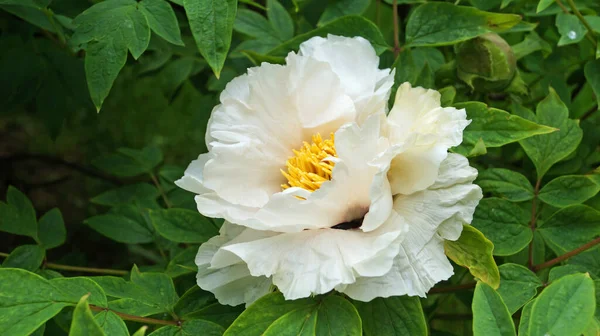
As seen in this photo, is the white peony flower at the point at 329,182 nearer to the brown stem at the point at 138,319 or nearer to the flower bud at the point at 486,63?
the brown stem at the point at 138,319

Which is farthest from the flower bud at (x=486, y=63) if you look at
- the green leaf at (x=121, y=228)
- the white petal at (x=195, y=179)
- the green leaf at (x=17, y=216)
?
the green leaf at (x=17, y=216)

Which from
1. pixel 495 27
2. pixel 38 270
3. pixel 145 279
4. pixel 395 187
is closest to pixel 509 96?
pixel 495 27

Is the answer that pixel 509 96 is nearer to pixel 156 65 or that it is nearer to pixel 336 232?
pixel 336 232

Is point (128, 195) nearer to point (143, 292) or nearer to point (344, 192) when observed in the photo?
point (143, 292)

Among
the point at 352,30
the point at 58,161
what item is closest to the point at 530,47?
the point at 352,30

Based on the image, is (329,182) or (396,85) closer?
(329,182)

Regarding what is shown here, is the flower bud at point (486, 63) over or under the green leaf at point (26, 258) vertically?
over
